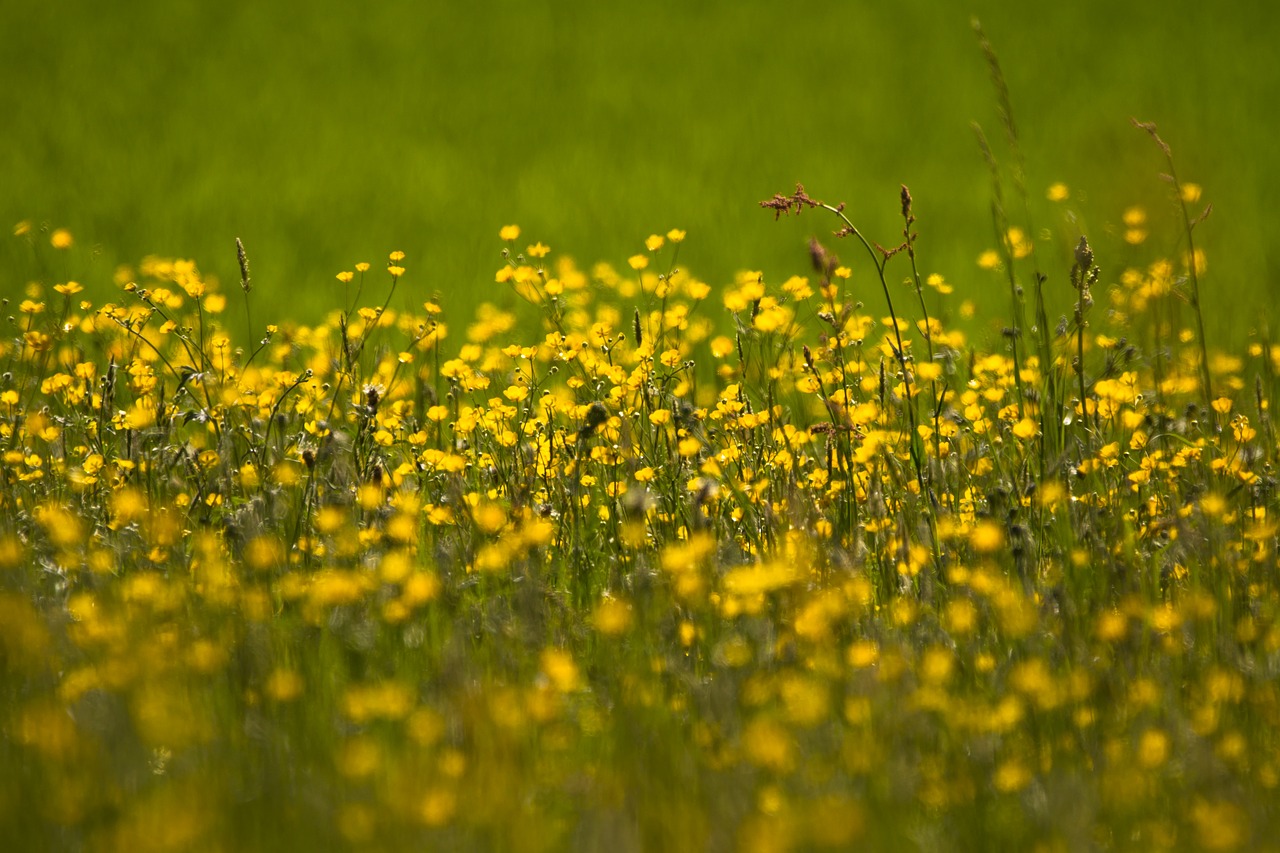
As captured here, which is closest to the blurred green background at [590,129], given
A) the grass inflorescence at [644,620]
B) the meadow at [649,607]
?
the meadow at [649,607]

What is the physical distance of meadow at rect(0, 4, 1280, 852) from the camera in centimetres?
185

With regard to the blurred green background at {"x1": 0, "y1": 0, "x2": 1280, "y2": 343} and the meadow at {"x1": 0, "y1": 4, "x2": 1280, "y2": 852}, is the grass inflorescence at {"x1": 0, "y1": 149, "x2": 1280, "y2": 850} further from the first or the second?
the blurred green background at {"x1": 0, "y1": 0, "x2": 1280, "y2": 343}

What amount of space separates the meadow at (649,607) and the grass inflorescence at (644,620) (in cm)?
1

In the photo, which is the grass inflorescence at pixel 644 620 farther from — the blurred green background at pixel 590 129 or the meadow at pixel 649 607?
the blurred green background at pixel 590 129

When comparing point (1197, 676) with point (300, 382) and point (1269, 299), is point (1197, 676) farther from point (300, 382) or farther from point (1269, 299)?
point (1269, 299)

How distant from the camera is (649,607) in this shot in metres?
2.42

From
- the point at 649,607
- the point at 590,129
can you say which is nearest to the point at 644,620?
the point at 649,607

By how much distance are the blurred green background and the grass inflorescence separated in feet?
8.28

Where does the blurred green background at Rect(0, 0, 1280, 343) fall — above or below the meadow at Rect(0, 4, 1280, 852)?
above

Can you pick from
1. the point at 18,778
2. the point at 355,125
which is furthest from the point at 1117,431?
the point at 355,125

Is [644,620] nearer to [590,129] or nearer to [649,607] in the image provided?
[649,607]

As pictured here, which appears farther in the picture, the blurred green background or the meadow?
the blurred green background

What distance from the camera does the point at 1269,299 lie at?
554 centimetres

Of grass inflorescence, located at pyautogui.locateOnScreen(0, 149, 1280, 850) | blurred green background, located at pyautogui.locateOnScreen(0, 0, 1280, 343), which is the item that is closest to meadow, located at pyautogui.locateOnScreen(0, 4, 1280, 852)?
grass inflorescence, located at pyautogui.locateOnScreen(0, 149, 1280, 850)
